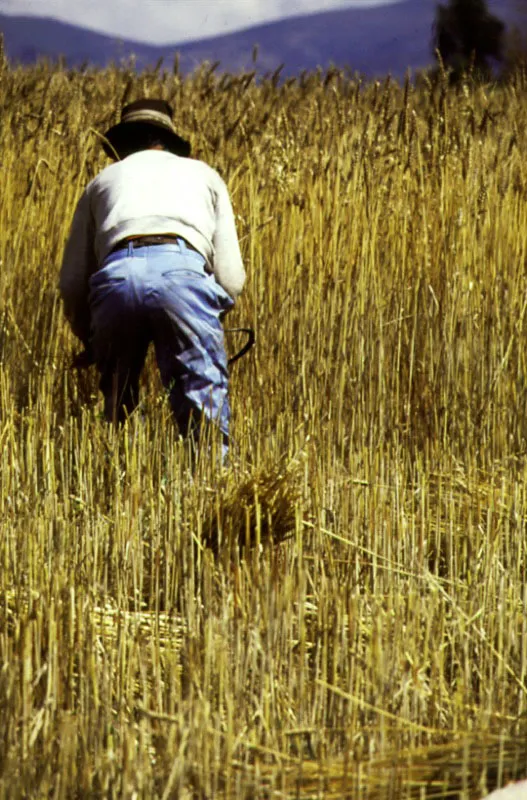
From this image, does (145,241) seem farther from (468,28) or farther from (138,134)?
(468,28)

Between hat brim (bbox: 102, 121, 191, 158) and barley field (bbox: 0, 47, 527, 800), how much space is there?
537mm

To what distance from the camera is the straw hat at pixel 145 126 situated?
4.04 m

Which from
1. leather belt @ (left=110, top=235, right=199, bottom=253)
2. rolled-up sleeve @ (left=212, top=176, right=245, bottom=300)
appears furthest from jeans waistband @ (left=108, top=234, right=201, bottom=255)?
rolled-up sleeve @ (left=212, top=176, right=245, bottom=300)

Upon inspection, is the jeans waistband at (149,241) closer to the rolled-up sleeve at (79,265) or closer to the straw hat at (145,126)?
the rolled-up sleeve at (79,265)

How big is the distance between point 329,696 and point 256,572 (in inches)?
12.1

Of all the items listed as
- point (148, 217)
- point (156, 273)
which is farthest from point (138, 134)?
point (156, 273)

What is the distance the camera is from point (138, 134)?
160 inches

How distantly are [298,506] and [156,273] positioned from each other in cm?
105

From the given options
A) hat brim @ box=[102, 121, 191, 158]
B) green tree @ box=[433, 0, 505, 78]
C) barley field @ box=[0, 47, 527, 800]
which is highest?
green tree @ box=[433, 0, 505, 78]

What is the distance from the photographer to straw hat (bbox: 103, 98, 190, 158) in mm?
4035

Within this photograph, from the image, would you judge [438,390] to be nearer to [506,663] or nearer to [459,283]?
[459,283]

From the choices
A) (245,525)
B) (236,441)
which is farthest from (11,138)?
(245,525)

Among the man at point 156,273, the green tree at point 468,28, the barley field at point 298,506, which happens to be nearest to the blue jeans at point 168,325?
the man at point 156,273

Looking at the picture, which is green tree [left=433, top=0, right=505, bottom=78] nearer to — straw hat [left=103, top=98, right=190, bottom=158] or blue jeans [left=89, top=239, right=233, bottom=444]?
straw hat [left=103, top=98, right=190, bottom=158]
